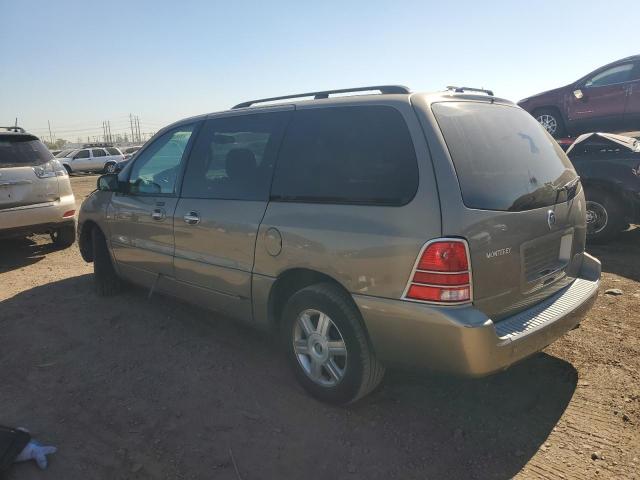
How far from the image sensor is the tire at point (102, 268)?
16.5 feet

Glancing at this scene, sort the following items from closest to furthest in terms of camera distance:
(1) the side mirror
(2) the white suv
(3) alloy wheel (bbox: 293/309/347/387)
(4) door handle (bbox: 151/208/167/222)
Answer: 1. (3) alloy wheel (bbox: 293/309/347/387)
2. (4) door handle (bbox: 151/208/167/222)
3. (1) the side mirror
4. (2) the white suv

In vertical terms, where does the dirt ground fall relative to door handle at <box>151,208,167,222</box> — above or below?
below

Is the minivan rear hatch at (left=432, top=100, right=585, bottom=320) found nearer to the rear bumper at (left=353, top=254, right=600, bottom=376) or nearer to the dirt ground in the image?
the rear bumper at (left=353, top=254, right=600, bottom=376)

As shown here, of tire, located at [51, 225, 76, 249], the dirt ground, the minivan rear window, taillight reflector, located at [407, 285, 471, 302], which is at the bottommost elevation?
the dirt ground

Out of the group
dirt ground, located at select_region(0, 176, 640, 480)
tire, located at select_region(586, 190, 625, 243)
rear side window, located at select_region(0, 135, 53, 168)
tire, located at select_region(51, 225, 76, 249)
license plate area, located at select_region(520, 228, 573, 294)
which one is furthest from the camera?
tire, located at select_region(51, 225, 76, 249)

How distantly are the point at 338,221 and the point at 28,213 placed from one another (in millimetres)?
5607

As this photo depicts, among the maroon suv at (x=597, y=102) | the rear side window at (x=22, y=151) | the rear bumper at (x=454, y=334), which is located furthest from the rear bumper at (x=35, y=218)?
the maroon suv at (x=597, y=102)

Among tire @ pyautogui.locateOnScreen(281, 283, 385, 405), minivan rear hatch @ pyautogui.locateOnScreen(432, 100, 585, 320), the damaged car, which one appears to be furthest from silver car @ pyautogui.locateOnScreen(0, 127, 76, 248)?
the damaged car

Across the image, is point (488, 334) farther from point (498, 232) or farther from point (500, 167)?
point (500, 167)

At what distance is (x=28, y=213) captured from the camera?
6.56 m

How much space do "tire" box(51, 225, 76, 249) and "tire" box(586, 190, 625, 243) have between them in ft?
24.4

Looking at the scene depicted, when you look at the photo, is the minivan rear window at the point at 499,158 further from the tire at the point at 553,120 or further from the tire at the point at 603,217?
the tire at the point at 553,120

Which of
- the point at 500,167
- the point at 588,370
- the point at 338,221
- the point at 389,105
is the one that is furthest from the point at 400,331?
the point at 588,370

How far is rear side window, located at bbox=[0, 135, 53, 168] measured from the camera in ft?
21.6
